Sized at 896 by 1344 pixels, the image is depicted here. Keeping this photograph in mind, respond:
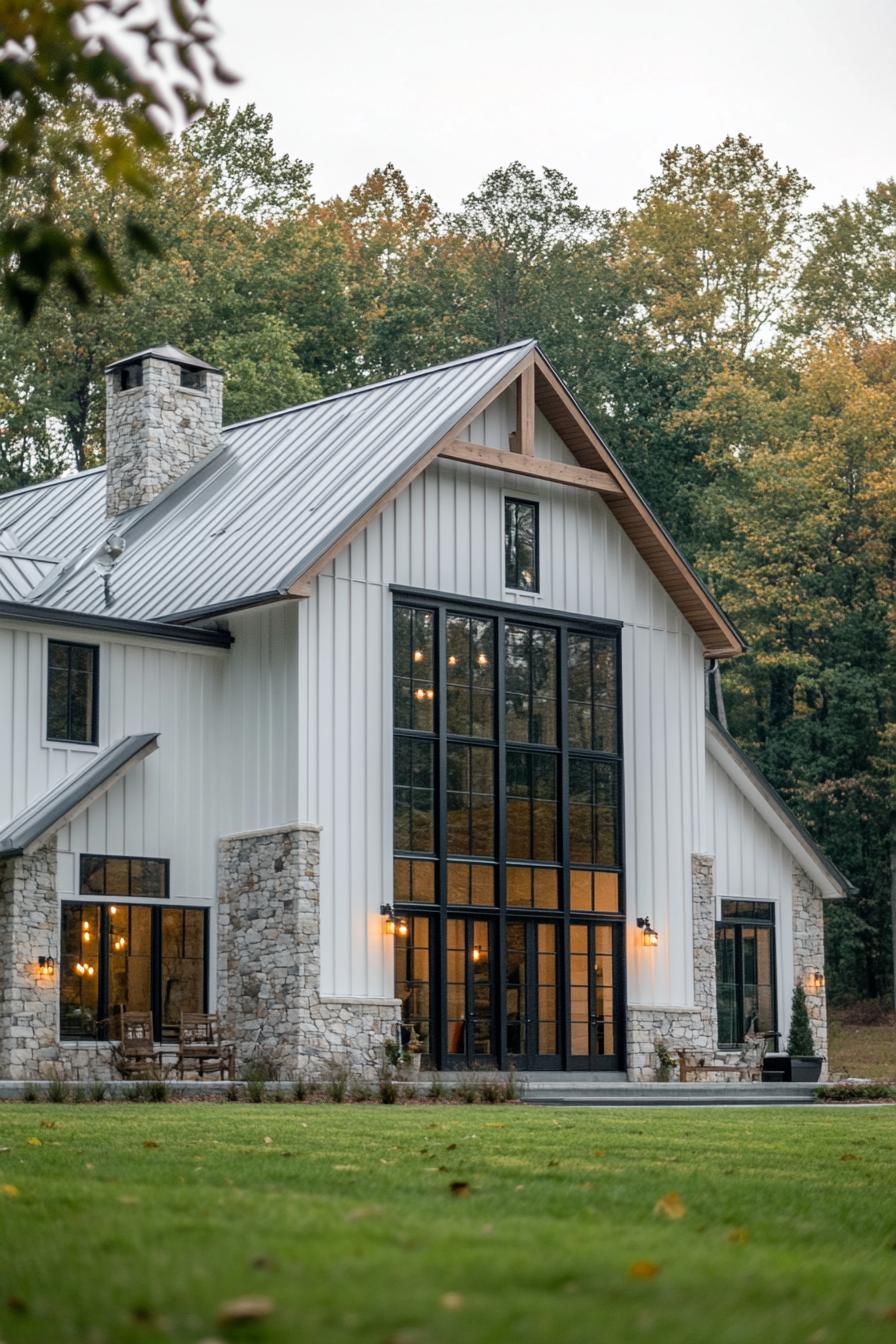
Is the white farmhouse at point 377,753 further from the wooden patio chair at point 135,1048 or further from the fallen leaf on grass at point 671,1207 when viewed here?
the fallen leaf on grass at point 671,1207

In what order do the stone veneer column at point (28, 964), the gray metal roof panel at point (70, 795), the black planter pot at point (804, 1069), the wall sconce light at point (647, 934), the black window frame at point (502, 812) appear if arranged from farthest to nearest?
the wall sconce light at point (647, 934) → the black planter pot at point (804, 1069) → the black window frame at point (502, 812) → the gray metal roof panel at point (70, 795) → the stone veneer column at point (28, 964)

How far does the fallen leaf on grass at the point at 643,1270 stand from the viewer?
548cm

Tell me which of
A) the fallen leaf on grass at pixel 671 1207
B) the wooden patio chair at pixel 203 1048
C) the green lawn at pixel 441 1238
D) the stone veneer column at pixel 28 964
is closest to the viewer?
the green lawn at pixel 441 1238

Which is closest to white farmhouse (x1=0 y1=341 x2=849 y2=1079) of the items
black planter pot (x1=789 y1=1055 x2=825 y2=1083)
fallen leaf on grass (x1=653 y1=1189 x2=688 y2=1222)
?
black planter pot (x1=789 y1=1055 x2=825 y2=1083)

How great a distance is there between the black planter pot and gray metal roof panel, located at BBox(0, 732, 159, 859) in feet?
31.6

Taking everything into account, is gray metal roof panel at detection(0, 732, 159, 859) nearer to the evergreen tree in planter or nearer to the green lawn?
the evergreen tree in planter

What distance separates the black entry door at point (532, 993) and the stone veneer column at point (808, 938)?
224 inches

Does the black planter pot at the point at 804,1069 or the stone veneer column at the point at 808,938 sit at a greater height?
the stone veneer column at the point at 808,938

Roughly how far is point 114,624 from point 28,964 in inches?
167

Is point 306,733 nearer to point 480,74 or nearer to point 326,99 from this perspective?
point 326,99

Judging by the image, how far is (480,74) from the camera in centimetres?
7050

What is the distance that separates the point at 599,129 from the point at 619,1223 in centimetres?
6351

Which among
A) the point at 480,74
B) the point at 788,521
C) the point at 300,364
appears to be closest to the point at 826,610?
the point at 788,521

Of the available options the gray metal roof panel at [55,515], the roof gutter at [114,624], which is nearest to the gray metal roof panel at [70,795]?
the roof gutter at [114,624]
